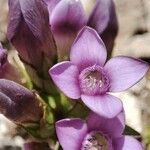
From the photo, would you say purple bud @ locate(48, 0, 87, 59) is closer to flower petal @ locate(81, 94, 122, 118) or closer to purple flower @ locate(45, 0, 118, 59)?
purple flower @ locate(45, 0, 118, 59)

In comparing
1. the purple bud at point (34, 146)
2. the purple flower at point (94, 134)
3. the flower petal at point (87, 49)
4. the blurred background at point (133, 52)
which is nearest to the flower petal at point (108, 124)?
the purple flower at point (94, 134)

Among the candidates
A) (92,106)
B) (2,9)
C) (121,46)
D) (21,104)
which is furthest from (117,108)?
(2,9)

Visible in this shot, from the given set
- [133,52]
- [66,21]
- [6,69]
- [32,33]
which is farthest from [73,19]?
[133,52]

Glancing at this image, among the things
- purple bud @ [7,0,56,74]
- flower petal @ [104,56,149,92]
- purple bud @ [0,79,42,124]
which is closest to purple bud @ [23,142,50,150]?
purple bud @ [0,79,42,124]

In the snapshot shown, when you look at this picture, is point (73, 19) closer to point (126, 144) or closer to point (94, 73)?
point (94, 73)

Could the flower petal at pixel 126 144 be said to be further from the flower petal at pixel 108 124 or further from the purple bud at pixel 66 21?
the purple bud at pixel 66 21
